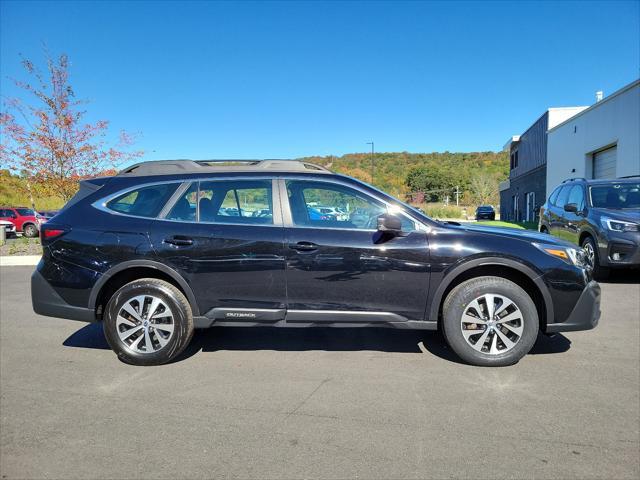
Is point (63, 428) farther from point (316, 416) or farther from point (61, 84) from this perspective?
point (61, 84)

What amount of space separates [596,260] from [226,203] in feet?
21.6

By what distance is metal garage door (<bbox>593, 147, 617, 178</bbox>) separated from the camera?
17670 mm

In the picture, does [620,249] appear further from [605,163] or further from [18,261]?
[605,163]

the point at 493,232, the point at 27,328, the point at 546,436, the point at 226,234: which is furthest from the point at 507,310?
the point at 27,328

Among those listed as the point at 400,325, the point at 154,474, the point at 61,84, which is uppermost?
the point at 61,84

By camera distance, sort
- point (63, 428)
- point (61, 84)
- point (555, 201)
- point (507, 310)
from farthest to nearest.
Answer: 1. point (61, 84)
2. point (555, 201)
3. point (507, 310)
4. point (63, 428)

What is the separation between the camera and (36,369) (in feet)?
13.1

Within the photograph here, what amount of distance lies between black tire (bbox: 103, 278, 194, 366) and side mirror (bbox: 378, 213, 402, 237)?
1.88 meters

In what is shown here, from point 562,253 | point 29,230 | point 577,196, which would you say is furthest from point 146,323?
point 29,230

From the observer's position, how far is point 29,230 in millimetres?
23359

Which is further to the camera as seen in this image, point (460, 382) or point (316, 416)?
point (460, 382)

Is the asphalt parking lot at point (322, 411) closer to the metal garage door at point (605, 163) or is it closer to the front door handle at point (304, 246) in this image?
the front door handle at point (304, 246)

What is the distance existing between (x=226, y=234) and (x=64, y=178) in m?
12.3

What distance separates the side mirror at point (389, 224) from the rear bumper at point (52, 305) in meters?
2.76
